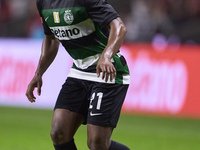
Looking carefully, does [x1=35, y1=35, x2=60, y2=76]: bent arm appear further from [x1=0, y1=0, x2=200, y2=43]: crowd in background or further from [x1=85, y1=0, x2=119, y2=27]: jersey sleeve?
[x1=0, y1=0, x2=200, y2=43]: crowd in background

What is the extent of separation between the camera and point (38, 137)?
8375mm

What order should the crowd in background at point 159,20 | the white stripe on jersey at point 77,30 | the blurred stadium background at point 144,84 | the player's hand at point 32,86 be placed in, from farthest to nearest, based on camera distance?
the crowd in background at point 159,20, the blurred stadium background at point 144,84, the player's hand at point 32,86, the white stripe on jersey at point 77,30

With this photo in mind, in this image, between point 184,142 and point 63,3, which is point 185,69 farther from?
point 63,3

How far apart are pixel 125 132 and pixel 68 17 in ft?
15.7

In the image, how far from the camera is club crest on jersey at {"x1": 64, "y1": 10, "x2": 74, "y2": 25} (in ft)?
15.8

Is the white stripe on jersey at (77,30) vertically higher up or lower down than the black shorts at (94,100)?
higher up

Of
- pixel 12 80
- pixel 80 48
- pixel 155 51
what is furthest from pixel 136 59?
pixel 80 48

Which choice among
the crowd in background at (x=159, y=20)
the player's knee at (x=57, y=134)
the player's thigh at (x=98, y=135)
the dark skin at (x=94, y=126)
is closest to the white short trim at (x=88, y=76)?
the dark skin at (x=94, y=126)

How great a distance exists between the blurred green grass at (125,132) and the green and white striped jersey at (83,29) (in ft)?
8.33

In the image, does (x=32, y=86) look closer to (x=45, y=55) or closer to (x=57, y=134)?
(x=45, y=55)

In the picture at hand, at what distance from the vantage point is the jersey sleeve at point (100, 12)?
4.60m

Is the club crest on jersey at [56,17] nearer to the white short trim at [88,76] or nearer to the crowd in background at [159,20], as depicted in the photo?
the white short trim at [88,76]

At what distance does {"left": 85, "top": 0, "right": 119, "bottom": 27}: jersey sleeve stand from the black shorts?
0.68 m

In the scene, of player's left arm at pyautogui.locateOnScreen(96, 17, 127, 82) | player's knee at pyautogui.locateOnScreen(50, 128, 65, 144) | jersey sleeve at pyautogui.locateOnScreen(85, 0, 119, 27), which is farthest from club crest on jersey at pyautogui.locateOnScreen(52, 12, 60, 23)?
player's knee at pyautogui.locateOnScreen(50, 128, 65, 144)
